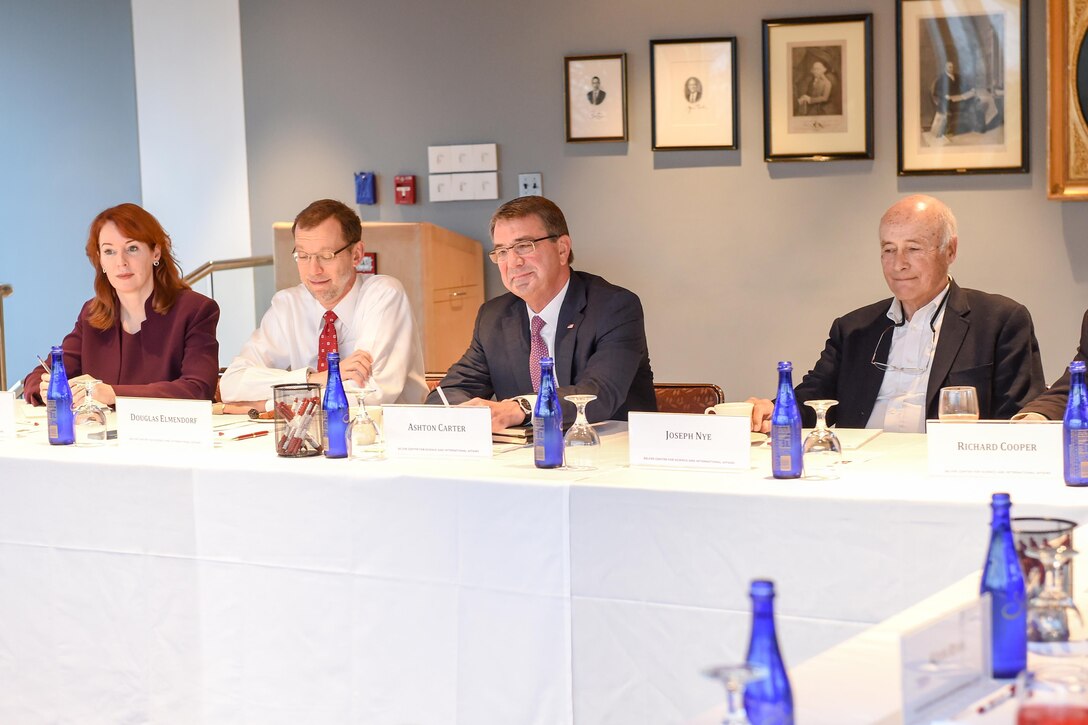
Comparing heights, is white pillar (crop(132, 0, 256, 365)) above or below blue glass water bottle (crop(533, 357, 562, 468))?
above

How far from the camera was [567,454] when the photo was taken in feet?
8.60

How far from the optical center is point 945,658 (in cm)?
125

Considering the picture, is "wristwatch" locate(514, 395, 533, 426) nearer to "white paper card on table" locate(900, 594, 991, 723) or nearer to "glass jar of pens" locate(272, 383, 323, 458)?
"glass jar of pens" locate(272, 383, 323, 458)

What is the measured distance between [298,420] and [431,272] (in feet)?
8.93

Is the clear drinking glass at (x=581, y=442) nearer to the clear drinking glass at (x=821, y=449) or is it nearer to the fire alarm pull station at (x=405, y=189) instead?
the clear drinking glass at (x=821, y=449)

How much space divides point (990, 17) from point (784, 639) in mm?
3641

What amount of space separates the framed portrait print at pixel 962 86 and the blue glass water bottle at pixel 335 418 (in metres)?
3.23

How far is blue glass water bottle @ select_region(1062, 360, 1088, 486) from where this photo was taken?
2211mm

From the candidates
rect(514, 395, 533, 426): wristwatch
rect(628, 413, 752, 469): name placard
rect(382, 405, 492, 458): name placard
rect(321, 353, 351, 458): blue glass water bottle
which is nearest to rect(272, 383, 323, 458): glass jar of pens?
rect(321, 353, 351, 458): blue glass water bottle

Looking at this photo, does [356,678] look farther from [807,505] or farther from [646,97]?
[646,97]

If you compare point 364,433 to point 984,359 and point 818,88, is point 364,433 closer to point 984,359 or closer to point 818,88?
point 984,359

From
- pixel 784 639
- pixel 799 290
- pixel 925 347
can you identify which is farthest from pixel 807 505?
pixel 799 290

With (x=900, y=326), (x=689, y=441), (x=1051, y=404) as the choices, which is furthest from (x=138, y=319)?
(x=1051, y=404)

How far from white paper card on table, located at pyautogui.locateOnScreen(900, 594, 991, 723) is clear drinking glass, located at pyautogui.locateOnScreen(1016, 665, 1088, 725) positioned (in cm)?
7
